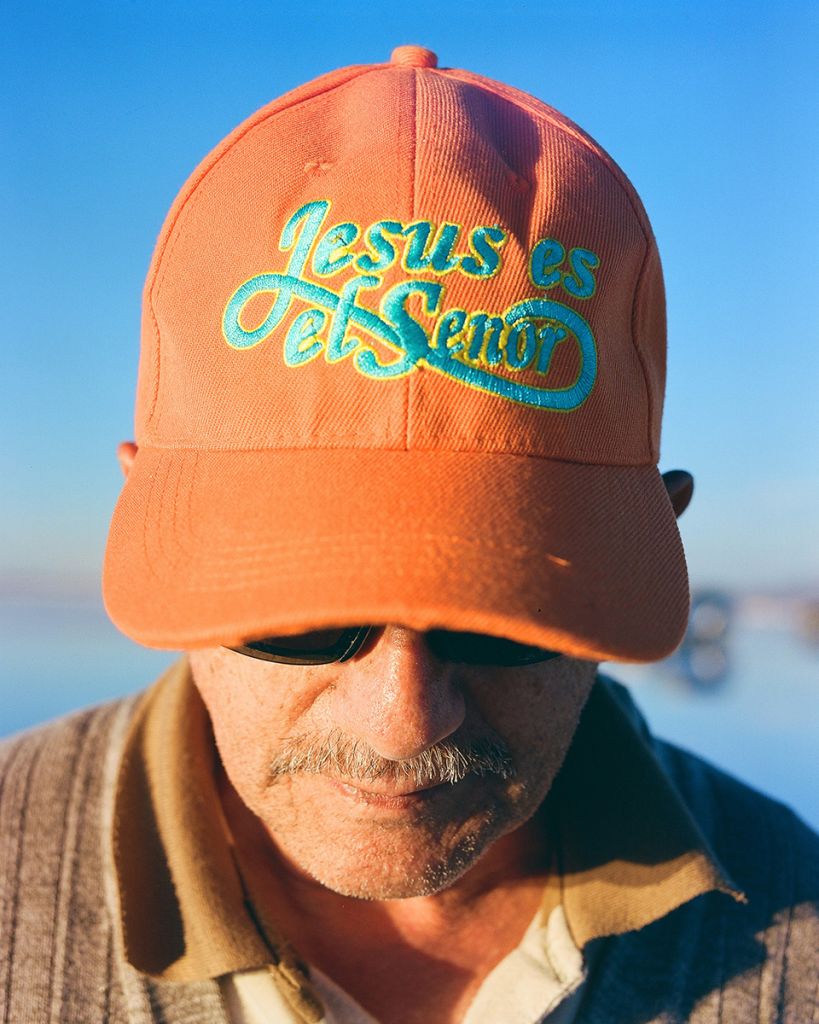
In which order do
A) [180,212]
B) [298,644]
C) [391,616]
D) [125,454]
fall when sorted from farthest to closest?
[125,454] < [180,212] < [298,644] < [391,616]

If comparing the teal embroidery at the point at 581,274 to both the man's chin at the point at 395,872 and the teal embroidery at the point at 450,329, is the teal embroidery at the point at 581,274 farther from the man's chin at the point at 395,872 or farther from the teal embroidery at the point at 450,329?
the man's chin at the point at 395,872

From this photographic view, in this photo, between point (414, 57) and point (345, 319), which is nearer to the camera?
point (345, 319)

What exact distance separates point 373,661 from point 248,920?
1.74 feet

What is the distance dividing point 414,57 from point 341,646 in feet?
3.17

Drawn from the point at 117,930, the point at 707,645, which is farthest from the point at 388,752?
the point at 707,645

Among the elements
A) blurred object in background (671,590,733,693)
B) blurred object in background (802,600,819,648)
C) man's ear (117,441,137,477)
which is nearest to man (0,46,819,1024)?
man's ear (117,441,137,477)

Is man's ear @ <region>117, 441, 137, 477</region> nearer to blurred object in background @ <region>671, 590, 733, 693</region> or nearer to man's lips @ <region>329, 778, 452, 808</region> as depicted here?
man's lips @ <region>329, 778, 452, 808</region>

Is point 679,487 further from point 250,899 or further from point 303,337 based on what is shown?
point 250,899

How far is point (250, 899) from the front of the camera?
66.2 inches

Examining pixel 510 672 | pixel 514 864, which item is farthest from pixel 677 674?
pixel 510 672

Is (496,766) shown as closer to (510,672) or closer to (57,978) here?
(510,672)

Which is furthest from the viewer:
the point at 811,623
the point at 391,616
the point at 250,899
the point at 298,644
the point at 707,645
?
the point at 811,623

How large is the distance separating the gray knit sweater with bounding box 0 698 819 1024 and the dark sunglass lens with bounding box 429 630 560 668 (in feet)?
2.04

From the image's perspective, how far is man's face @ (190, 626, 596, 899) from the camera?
54.0 inches
